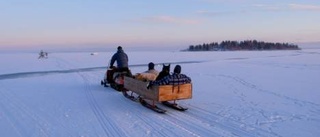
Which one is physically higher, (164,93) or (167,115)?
(164,93)

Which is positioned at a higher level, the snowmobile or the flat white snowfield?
the snowmobile

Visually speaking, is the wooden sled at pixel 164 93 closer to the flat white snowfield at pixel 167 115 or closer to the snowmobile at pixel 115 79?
the flat white snowfield at pixel 167 115

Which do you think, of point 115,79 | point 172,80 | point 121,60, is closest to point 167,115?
point 172,80

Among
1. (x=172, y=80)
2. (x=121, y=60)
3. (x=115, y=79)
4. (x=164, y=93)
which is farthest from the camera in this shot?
(x=121, y=60)

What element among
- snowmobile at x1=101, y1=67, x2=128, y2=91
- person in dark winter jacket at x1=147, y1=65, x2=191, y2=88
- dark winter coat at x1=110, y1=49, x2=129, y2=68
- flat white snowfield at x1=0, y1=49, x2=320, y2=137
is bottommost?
flat white snowfield at x1=0, y1=49, x2=320, y2=137

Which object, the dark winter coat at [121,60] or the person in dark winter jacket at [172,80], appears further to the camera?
the dark winter coat at [121,60]

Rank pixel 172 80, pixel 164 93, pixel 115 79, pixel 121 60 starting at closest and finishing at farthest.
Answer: pixel 164 93 < pixel 172 80 < pixel 115 79 < pixel 121 60

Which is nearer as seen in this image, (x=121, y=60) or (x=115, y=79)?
(x=115, y=79)

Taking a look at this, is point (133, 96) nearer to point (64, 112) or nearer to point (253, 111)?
point (64, 112)

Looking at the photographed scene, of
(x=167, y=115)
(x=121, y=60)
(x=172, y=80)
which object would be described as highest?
(x=121, y=60)

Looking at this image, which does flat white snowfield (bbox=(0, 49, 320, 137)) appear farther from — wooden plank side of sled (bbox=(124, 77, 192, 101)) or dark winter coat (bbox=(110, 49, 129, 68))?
dark winter coat (bbox=(110, 49, 129, 68))

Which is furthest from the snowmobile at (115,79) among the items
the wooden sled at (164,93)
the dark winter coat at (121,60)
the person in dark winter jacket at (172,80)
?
the person in dark winter jacket at (172,80)

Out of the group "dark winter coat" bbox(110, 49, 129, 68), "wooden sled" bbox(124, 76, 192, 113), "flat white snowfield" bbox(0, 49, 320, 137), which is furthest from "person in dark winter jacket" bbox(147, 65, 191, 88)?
"dark winter coat" bbox(110, 49, 129, 68)

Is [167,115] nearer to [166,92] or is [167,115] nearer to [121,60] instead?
[166,92]
